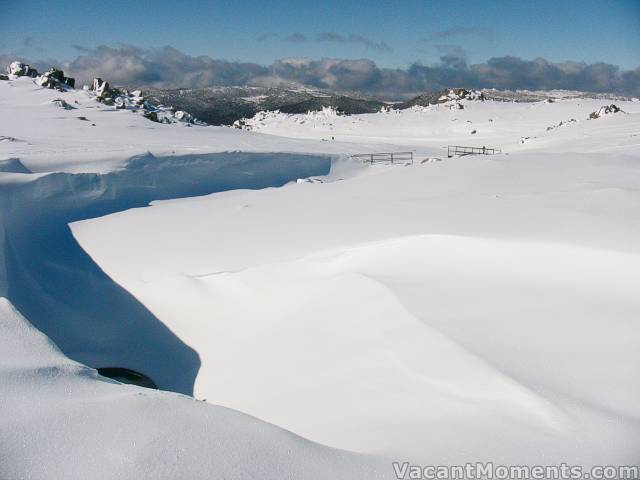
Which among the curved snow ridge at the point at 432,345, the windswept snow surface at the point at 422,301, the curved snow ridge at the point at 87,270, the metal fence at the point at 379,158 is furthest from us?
the metal fence at the point at 379,158

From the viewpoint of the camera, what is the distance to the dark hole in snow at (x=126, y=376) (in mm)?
7621

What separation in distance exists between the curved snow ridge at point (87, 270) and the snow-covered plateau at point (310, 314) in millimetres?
47

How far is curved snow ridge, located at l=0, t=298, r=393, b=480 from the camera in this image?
2947 mm

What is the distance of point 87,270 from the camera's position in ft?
33.7

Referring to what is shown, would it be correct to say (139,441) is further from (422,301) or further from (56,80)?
(56,80)

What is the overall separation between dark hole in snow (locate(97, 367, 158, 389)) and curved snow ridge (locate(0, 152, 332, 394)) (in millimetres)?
110

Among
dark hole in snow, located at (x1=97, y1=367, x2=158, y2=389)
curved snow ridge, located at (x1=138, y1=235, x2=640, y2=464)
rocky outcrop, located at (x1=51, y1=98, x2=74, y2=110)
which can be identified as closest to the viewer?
curved snow ridge, located at (x1=138, y1=235, x2=640, y2=464)

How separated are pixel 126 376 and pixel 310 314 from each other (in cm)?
351

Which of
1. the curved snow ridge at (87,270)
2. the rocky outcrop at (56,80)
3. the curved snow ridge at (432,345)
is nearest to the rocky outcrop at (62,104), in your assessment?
the rocky outcrop at (56,80)

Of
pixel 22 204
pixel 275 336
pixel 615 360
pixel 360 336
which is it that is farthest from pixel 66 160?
pixel 615 360

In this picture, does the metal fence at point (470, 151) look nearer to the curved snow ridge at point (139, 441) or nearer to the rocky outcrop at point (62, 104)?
the rocky outcrop at point (62, 104)

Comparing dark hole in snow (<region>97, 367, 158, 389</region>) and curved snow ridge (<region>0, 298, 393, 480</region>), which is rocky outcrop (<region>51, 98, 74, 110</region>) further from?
curved snow ridge (<region>0, 298, 393, 480</region>)

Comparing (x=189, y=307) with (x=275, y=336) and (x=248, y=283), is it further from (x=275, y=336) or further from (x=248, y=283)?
(x=275, y=336)

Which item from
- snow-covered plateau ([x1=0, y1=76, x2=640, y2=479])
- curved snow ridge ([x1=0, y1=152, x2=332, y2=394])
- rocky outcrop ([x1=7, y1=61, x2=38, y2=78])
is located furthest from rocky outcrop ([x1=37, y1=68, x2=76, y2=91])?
curved snow ridge ([x1=0, y1=152, x2=332, y2=394])
